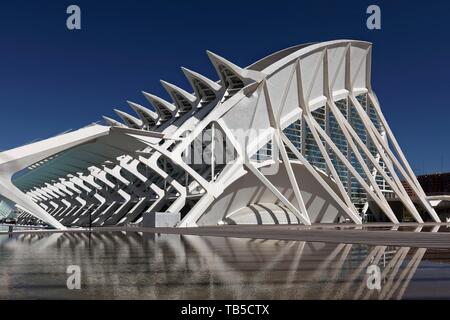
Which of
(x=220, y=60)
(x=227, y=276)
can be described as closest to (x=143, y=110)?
(x=220, y=60)

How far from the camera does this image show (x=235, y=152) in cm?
2973

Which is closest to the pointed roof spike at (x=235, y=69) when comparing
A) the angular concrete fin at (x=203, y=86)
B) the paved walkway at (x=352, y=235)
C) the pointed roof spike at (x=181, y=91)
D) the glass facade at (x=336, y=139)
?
the angular concrete fin at (x=203, y=86)

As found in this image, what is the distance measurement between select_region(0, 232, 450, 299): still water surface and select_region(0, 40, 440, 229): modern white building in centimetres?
1260

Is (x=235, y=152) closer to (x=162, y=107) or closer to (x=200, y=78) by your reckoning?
(x=200, y=78)

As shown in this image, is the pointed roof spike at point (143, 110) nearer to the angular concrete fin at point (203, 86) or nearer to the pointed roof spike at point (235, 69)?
the angular concrete fin at point (203, 86)

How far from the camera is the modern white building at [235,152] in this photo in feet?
88.5

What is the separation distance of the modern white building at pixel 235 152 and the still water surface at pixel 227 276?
1260 cm

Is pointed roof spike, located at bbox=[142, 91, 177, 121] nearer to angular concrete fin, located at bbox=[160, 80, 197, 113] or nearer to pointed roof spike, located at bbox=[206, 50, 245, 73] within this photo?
angular concrete fin, located at bbox=[160, 80, 197, 113]

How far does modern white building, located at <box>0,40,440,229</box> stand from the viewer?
27.0m

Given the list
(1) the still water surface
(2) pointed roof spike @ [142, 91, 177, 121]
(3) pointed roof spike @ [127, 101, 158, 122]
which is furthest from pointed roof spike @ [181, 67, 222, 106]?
(1) the still water surface

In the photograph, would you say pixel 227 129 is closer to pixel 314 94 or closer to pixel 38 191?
pixel 314 94
